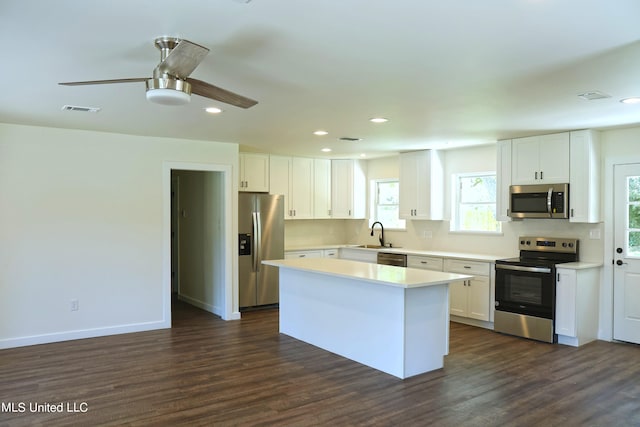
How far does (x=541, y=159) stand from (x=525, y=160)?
187mm

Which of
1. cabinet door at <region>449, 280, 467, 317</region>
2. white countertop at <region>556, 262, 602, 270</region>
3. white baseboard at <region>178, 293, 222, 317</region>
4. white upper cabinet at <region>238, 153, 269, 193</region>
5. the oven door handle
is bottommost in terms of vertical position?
white baseboard at <region>178, 293, 222, 317</region>

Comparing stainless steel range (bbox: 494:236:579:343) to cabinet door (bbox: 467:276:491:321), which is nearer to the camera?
stainless steel range (bbox: 494:236:579:343)

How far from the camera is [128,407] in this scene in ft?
11.2

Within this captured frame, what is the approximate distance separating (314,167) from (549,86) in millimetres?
4911

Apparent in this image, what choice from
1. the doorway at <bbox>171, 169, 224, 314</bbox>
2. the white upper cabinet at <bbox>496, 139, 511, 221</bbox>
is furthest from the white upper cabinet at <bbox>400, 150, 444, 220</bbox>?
the doorway at <bbox>171, 169, 224, 314</bbox>

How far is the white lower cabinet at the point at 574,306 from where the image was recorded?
5008 mm

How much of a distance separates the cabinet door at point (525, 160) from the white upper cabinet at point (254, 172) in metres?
3.63

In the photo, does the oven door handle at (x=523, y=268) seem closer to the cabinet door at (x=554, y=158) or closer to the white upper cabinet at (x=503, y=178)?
the white upper cabinet at (x=503, y=178)

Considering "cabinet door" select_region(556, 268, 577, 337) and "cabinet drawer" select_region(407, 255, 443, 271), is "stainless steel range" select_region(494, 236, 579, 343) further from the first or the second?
"cabinet drawer" select_region(407, 255, 443, 271)

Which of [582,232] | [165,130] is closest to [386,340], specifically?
[582,232]

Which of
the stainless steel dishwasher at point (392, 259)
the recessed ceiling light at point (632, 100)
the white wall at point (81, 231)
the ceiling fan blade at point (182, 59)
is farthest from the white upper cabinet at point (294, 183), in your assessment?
the ceiling fan blade at point (182, 59)

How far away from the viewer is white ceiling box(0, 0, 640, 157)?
2.16 m

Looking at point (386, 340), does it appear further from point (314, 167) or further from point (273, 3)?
point (314, 167)

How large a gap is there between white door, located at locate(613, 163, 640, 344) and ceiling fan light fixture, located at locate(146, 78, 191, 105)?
15.9 ft
